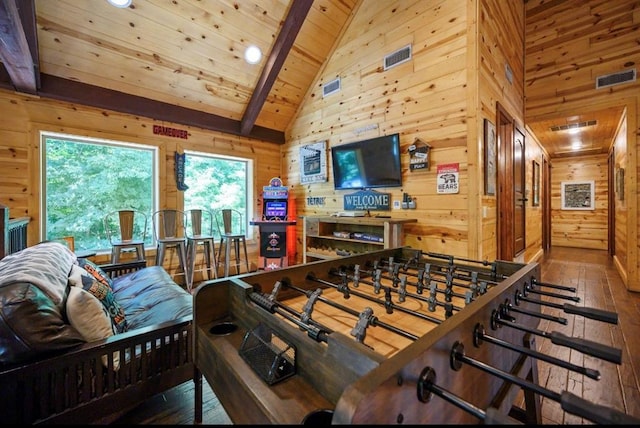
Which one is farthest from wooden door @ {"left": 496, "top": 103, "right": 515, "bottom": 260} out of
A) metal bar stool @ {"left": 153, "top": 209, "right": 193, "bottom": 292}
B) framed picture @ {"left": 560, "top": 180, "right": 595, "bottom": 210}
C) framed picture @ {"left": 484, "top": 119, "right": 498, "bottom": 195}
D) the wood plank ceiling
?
framed picture @ {"left": 560, "top": 180, "right": 595, "bottom": 210}

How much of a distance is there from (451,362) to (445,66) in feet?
10.6

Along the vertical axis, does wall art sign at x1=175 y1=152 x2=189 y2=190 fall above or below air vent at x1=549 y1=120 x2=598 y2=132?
below

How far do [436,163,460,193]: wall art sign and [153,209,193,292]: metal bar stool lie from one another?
3.37 meters

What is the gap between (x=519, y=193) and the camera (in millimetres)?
4164

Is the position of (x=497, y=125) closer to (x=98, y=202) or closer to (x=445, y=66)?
(x=445, y=66)

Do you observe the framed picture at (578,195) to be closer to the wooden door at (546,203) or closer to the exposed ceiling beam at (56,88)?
the wooden door at (546,203)

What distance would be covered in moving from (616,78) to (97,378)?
237 inches

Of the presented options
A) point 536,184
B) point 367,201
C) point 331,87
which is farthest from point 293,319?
point 536,184

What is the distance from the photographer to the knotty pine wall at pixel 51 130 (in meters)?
3.05

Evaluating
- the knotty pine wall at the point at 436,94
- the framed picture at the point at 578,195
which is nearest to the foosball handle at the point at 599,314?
the knotty pine wall at the point at 436,94

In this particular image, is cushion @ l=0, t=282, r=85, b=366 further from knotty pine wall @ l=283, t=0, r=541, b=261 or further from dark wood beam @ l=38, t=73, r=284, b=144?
dark wood beam @ l=38, t=73, r=284, b=144

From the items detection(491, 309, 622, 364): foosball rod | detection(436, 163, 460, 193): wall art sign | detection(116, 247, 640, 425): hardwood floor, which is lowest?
detection(116, 247, 640, 425): hardwood floor

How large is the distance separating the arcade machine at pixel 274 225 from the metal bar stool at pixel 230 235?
32 cm

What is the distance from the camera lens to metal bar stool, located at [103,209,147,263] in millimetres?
3396
